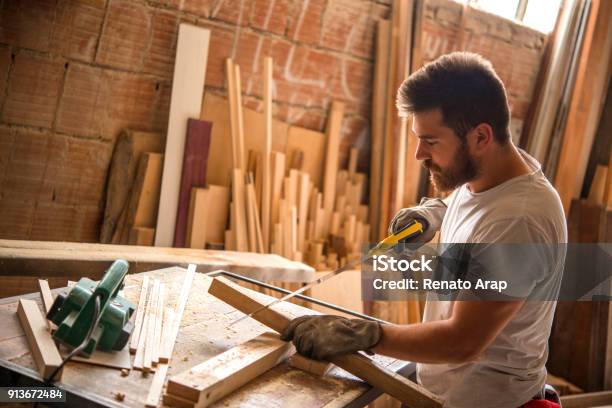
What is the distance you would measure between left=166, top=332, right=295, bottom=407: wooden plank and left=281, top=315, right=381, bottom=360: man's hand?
0.08 metres

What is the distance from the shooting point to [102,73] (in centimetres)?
352

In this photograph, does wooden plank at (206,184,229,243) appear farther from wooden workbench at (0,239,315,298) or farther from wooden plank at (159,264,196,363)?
wooden plank at (159,264,196,363)

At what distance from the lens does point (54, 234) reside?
3600 mm

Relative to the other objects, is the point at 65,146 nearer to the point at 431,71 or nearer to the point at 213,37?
the point at 213,37

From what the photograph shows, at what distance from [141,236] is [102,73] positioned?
3.05 feet

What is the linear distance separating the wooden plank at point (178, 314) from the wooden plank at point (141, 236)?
1.12 meters

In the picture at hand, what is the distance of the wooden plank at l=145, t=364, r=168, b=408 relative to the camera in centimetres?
154

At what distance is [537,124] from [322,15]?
6.80ft

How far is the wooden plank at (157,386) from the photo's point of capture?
5.04 feet

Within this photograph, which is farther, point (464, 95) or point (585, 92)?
point (585, 92)

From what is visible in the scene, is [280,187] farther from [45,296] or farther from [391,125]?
[45,296]

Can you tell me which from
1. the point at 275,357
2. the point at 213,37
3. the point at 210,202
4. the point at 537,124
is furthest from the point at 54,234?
the point at 537,124

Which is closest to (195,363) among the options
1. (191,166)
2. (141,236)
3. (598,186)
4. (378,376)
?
(378,376)

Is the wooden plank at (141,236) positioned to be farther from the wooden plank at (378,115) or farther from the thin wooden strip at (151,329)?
the wooden plank at (378,115)
